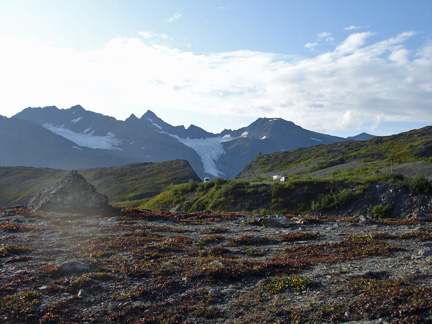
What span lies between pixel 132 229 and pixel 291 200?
22990 mm

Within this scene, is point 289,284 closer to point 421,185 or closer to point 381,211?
point 381,211

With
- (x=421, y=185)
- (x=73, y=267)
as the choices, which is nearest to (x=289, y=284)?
(x=73, y=267)

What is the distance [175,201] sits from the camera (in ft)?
190

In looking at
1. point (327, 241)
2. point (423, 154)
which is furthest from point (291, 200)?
point (423, 154)

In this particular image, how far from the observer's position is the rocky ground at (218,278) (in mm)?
10516

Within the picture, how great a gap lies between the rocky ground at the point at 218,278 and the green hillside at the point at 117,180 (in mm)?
90686

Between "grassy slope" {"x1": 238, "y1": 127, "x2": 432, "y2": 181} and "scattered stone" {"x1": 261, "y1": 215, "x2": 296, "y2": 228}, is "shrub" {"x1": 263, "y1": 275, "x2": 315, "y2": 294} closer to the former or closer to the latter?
"scattered stone" {"x1": 261, "y1": 215, "x2": 296, "y2": 228}

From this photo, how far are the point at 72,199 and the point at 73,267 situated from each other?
2475cm

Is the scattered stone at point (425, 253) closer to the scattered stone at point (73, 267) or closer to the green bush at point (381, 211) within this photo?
the scattered stone at point (73, 267)

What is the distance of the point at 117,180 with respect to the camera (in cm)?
14300

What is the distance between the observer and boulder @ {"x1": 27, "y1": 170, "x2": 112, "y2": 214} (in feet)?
123

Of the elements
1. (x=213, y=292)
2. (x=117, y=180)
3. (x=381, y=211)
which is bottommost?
(x=381, y=211)

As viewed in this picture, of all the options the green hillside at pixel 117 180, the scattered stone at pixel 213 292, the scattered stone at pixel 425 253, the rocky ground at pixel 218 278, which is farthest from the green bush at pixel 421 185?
the green hillside at pixel 117 180

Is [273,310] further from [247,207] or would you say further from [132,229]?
[247,207]
